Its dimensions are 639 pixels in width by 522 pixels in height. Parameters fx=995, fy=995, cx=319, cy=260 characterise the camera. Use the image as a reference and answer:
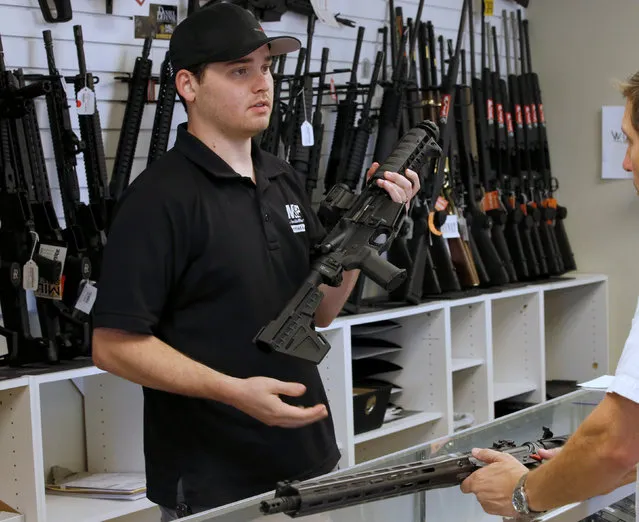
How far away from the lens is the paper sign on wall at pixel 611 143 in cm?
520

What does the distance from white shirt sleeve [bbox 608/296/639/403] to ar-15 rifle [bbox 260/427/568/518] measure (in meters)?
0.40

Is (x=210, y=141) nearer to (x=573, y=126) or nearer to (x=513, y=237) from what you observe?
(x=513, y=237)

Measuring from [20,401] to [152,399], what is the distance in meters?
0.97

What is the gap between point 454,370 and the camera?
4.27 m

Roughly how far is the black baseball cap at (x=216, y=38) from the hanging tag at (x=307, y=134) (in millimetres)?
1608

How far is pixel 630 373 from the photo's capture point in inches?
50.3

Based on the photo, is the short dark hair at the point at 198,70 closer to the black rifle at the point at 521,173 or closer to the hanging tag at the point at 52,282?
the hanging tag at the point at 52,282

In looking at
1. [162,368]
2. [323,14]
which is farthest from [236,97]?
[323,14]

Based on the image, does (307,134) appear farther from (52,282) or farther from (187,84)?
(187,84)

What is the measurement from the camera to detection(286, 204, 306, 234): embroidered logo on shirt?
2.00 m

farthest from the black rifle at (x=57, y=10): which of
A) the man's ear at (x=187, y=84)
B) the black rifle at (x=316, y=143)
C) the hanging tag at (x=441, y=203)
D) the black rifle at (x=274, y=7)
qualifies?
the hanging tag at (x=441, y=203)

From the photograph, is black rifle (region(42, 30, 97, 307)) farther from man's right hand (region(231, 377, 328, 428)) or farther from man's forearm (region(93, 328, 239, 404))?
man's right hand (region(231, 377, 328, 428))

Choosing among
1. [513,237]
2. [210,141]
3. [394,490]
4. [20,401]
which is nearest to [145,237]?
[210,141]

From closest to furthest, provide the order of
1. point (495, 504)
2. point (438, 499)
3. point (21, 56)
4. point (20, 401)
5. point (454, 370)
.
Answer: point (495, 504) < point (438, 499) < point (20, 401) < point (21, 56) < point (454, 370)
